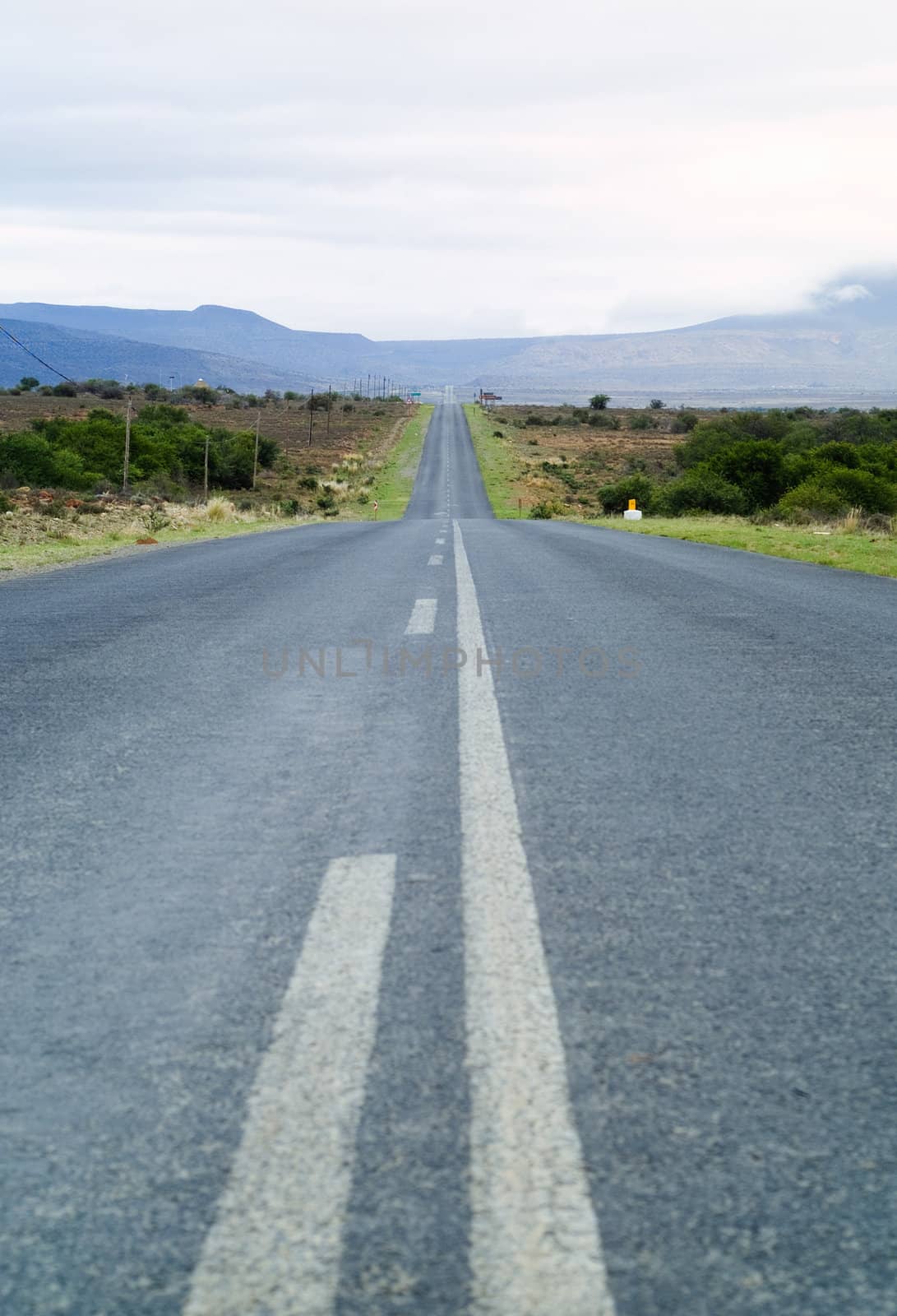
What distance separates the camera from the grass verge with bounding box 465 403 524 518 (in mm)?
68419

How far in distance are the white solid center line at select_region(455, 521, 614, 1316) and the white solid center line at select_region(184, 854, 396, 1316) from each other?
0.81 ft

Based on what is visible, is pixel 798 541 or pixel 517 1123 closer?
pixel 517 1123

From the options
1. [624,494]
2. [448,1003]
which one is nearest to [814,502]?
[624,494]

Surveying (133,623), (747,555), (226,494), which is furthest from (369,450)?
(133,623)

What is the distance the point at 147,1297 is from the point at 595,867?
221 cm

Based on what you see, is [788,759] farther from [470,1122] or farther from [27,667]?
[27,667]

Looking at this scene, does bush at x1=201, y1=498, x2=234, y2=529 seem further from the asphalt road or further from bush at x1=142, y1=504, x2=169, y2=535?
the asphalt road

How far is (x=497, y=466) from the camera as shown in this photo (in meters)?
94.9

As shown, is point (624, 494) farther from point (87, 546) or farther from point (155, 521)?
point (87, 546)

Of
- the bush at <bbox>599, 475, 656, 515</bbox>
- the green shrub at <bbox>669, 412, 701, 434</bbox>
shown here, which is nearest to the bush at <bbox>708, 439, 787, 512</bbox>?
the bush at <bbox>599, 475, 656, 515</bbox>

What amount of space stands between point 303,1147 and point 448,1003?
67 centimetres

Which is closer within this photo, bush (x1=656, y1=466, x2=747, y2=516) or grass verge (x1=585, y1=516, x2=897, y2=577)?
grass verge (x1=585, y1=516, x2=897, y2=577)

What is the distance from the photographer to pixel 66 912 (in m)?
3.53

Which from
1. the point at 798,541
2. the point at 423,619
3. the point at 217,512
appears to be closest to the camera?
the point at 423,619
